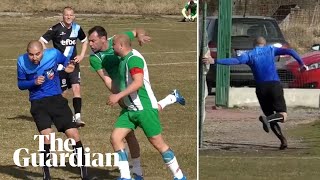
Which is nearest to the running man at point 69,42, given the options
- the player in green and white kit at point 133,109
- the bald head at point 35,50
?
the bald head at point 35,50

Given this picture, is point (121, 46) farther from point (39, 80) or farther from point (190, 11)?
point (190, 11)

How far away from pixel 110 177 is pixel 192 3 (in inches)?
1146

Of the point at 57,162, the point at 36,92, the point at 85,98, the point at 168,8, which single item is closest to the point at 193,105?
the point at 85,98

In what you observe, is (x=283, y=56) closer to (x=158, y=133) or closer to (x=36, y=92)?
(x=158, y=133)

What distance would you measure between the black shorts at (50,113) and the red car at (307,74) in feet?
8.79

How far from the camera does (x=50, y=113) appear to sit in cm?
930

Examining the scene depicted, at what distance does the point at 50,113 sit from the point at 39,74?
44cm

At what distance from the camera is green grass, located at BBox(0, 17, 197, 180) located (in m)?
10.3

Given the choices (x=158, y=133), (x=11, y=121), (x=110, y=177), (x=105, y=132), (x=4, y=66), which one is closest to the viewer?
→ (x=158, y=133)

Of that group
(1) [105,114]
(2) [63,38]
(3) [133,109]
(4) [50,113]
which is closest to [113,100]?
(3) [133,109]

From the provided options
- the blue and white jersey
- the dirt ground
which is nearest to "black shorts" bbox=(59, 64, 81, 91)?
the blue and white jersey

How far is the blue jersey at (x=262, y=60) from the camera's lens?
32.0ft

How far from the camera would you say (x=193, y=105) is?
51.6 ft

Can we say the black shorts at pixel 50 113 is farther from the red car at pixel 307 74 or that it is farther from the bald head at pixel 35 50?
the red car at pixel 307 74
